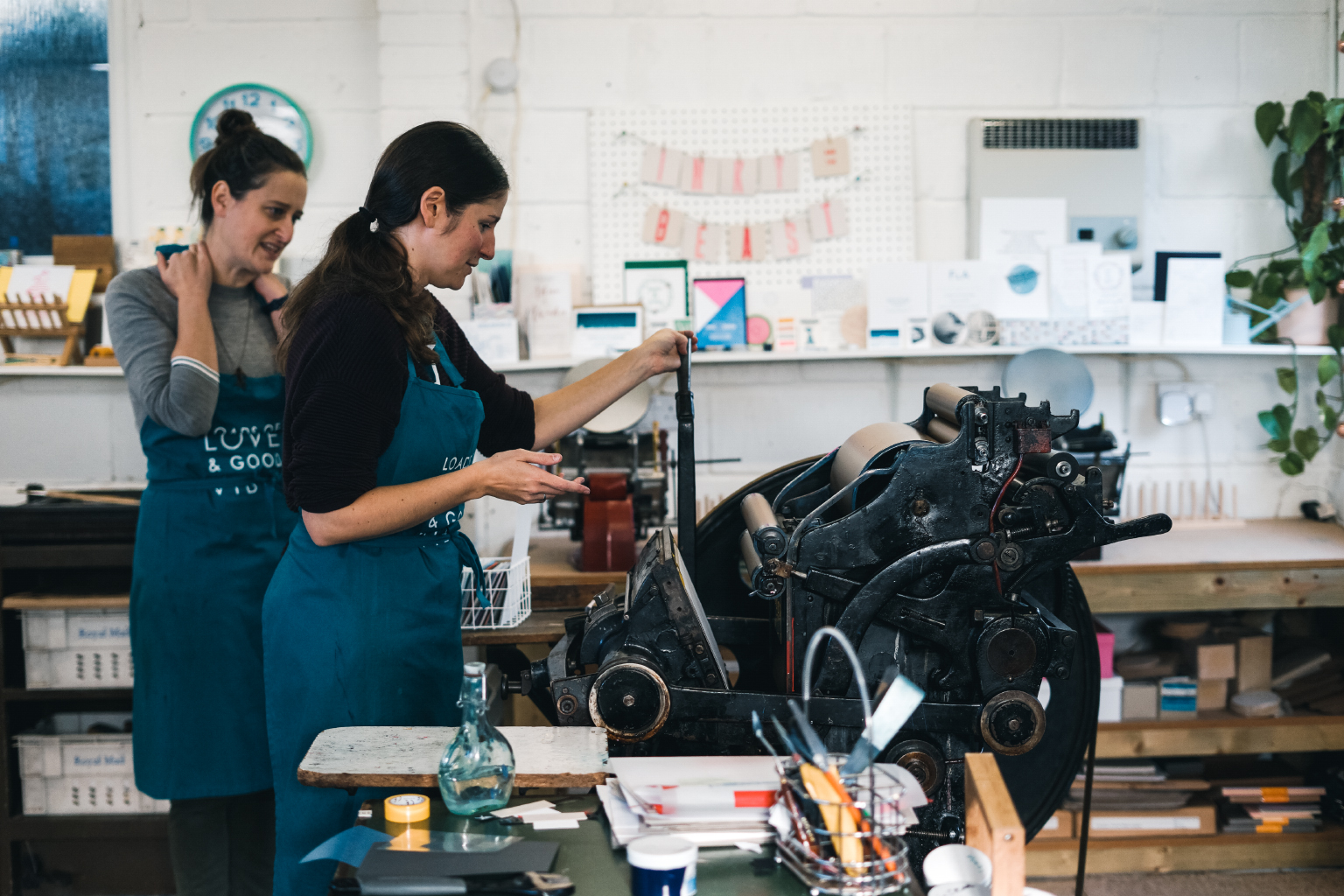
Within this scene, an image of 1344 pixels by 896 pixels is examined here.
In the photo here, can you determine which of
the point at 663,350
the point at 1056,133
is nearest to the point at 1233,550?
the point at 1056,133

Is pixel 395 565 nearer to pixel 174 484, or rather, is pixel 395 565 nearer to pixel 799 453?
pixel 174 484

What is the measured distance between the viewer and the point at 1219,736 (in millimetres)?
2842

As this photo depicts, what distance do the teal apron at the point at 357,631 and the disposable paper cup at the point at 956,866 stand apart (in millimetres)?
930

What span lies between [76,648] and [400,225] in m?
1.81

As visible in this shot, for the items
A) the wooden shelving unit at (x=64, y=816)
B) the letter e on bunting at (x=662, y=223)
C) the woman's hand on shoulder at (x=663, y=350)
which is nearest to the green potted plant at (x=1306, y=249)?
the letter e on bunting at (x=662, y=223)

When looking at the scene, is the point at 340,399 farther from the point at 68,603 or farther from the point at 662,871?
the point at 68,603

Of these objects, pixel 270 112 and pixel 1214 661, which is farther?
pixel 270 112

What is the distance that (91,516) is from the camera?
2.70 metres

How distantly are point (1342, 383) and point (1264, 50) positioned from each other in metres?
1.10

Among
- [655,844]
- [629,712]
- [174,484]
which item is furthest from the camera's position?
[174,484]

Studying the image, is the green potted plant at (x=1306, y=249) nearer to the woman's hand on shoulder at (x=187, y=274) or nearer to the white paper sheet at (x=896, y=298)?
the white paper sheet at (x=896, y=298)

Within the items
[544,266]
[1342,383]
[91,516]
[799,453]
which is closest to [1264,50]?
[1342,383]

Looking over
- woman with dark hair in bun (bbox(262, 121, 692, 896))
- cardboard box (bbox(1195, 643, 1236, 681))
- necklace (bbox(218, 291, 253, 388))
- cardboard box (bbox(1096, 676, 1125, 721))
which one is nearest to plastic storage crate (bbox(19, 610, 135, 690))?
necklace (bbox(218, 291, 253, 388))

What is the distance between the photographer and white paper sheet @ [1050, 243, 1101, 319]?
10.6 ft
